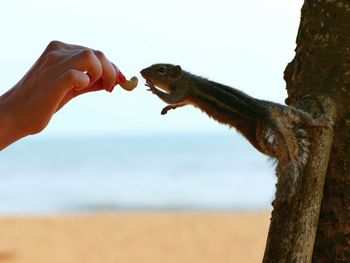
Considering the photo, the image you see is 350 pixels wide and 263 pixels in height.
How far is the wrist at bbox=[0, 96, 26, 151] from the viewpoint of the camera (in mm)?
1221

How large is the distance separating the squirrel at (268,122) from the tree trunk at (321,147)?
54 mm

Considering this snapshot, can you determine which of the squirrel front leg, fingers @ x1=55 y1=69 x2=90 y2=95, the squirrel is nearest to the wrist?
fingers @ x1=55 y1=69 x2=90 y2=95

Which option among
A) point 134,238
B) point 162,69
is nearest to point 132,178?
point 134,238

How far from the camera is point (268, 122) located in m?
1.65

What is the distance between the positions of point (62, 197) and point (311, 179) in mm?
22496

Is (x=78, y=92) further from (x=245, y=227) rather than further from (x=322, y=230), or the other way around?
(x=245, y=227)

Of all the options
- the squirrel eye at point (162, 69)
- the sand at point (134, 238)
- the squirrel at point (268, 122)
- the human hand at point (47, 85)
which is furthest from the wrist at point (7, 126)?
the sand at point (134, 238)

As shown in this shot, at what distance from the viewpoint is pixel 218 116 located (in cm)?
173

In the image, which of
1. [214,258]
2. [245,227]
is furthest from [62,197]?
[214,258]

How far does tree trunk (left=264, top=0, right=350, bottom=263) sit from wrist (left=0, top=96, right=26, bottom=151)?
2.56ft

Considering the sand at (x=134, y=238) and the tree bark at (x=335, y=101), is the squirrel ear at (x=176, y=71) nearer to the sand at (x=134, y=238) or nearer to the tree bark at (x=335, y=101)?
the tree bark at (x=335, y=101)

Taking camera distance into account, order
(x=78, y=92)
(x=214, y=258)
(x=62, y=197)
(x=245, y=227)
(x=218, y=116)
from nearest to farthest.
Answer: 1. (x=78, y=92)
2. (x=218, y=116)
3. (x=214, y=258)
4. (x=245, y=227)
5. (x=62, y=197)

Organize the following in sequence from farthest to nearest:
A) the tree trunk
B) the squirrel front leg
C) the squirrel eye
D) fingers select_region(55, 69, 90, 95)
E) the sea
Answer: the sea < the squirrel eye < the squirrel front leg < the tree trunk < fingers select_region(55, 69, 90, 95)

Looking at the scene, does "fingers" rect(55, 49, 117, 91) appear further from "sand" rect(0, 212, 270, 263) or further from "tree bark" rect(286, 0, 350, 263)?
"sand" rect(0, 212, 270, 263)
